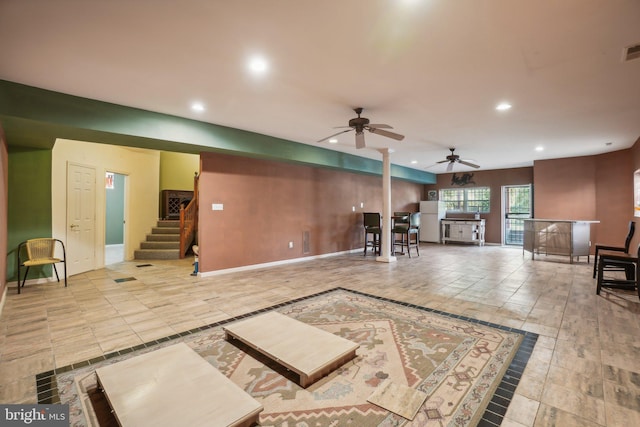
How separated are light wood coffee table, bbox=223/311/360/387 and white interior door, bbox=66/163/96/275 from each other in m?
4.53

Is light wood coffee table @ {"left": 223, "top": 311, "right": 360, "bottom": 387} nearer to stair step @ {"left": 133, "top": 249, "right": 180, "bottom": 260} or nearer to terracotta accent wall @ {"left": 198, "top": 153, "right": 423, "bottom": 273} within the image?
terracotta accent wall @ {"left": 198, "top": 153, "right": 423, "bottom": 273}

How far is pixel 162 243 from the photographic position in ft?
24.8

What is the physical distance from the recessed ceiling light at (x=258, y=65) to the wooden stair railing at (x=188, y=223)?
513 cm

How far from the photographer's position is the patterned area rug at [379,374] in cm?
169

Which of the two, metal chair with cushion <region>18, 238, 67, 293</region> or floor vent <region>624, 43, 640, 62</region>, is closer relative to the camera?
floor vent <region>624, 43, 640, 62</region>

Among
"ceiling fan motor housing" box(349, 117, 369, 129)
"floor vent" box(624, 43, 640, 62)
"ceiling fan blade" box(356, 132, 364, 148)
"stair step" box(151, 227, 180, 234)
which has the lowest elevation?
"stair step" box(151, 227, 180, 234)

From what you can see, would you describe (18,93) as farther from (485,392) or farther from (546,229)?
(546,229)

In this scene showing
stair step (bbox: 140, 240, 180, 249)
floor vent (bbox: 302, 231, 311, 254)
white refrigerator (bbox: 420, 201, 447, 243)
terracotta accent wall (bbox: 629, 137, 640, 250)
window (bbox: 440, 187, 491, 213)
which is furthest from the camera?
white refrigerator (bbox: 420, 201, 447, 243)

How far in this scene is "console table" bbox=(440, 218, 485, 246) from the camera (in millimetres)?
9789

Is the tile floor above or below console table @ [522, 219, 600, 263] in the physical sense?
below

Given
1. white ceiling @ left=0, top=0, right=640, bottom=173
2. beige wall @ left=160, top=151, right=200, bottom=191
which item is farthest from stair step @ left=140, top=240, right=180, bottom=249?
white ceiling @ left=0, top=0, right=640, bottom=173

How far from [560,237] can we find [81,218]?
401 inches

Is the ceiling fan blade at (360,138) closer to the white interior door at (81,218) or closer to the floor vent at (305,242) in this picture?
the floor vent at (305,242)

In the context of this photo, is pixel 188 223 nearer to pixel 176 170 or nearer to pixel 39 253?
pixel 176 170
